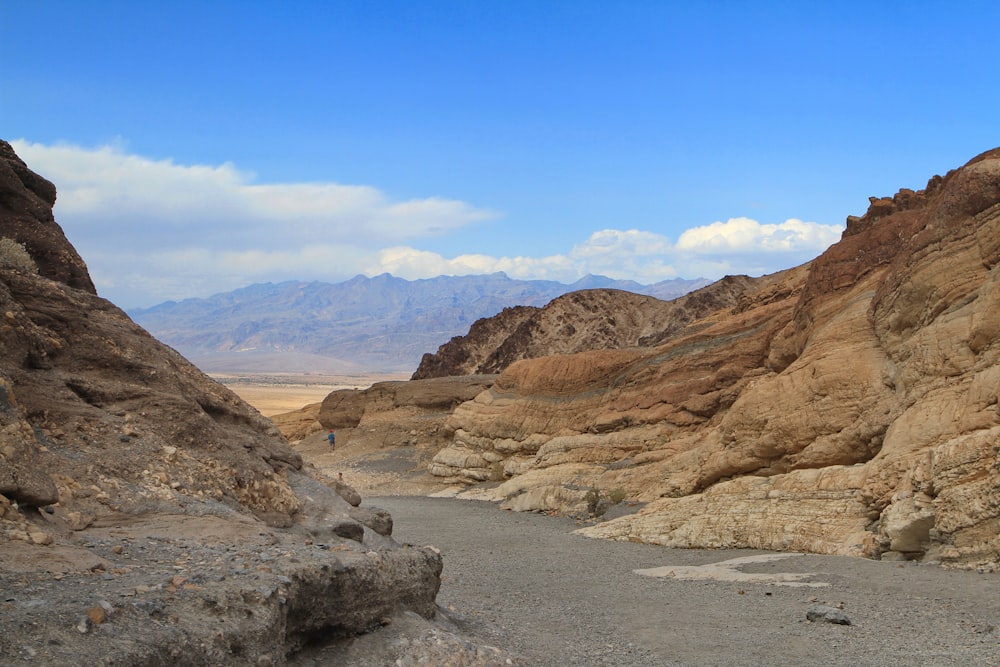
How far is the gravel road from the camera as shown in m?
7.71

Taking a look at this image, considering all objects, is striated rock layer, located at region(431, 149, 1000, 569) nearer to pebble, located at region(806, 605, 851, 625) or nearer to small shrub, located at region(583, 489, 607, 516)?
small shrub, located at region(583, 489, 607, 516)

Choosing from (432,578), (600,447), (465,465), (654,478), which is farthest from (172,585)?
(465,465)

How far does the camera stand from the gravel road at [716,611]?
25.3 ft

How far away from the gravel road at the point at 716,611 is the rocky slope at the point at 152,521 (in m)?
1.66

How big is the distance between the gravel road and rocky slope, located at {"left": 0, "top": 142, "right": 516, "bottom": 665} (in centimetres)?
166

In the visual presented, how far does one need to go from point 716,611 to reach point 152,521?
19.9 feet

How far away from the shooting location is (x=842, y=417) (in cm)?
1502

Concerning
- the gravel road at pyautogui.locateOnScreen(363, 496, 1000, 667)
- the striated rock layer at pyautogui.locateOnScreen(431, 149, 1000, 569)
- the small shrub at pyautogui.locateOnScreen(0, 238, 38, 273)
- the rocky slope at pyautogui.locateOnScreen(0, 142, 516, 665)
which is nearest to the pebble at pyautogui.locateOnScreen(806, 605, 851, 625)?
the gravel road at pyautogui.locateOnScreen(363, 496, 1000, 667)

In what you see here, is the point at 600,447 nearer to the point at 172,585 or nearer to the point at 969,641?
the point at 969,641

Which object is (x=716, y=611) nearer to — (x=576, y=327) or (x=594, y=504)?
(x=594, y=504)

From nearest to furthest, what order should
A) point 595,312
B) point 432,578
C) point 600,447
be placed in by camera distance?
point 432,578 → point 600,447 → point 595,312

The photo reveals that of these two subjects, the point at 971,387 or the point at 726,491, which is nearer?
the point at 971,387

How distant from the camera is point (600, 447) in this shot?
934 inches

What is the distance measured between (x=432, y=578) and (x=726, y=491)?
10.0m
